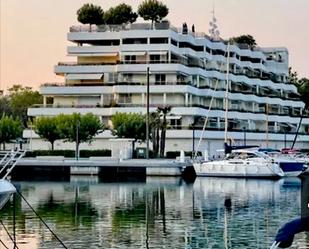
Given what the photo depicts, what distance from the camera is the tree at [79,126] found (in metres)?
99.3

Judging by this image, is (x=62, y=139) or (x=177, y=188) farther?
(x=62, y=139)

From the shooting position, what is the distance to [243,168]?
76.5 meters

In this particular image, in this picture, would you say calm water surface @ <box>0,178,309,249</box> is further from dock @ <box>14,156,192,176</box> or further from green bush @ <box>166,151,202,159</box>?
green bush @ <box>166,151,202,159</box>

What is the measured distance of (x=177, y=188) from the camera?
6444cm

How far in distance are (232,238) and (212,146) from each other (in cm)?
7745

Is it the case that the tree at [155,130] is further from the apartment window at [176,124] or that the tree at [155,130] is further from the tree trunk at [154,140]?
the apartment window at [176,124]

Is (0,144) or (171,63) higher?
(171,63)

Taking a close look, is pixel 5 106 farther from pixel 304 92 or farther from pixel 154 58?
pixel 304 92

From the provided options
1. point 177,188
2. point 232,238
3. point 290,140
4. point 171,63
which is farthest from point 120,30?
point 232,238

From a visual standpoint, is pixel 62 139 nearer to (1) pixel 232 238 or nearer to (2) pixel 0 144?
(2) pixel 0 144

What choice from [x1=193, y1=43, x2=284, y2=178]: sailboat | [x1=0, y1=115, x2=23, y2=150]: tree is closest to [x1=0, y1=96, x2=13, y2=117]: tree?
[x1=0, y1=115, x2=23, y2=150]: tree

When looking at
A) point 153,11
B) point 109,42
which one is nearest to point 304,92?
point 153,11

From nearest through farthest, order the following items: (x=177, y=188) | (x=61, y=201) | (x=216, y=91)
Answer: (x=61, y=201), (x=177, y=188), (x=216, y=91)

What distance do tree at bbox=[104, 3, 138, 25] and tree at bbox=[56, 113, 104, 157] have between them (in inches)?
882
